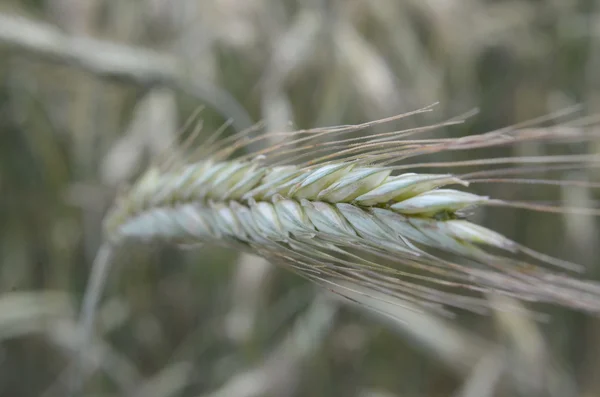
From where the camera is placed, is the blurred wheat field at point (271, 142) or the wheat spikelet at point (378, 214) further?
the blurred wheat field at point (271, 142)

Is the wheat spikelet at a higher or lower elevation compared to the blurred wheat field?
higher

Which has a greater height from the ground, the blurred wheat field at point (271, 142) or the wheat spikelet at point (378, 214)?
the wheat spikelet at point (378, 214)

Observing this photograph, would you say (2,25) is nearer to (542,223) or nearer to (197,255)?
(197,255)

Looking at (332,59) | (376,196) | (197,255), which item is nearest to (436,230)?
(376,196)

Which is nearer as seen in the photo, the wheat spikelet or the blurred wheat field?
the wheat spikelet

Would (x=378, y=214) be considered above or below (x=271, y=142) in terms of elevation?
above
